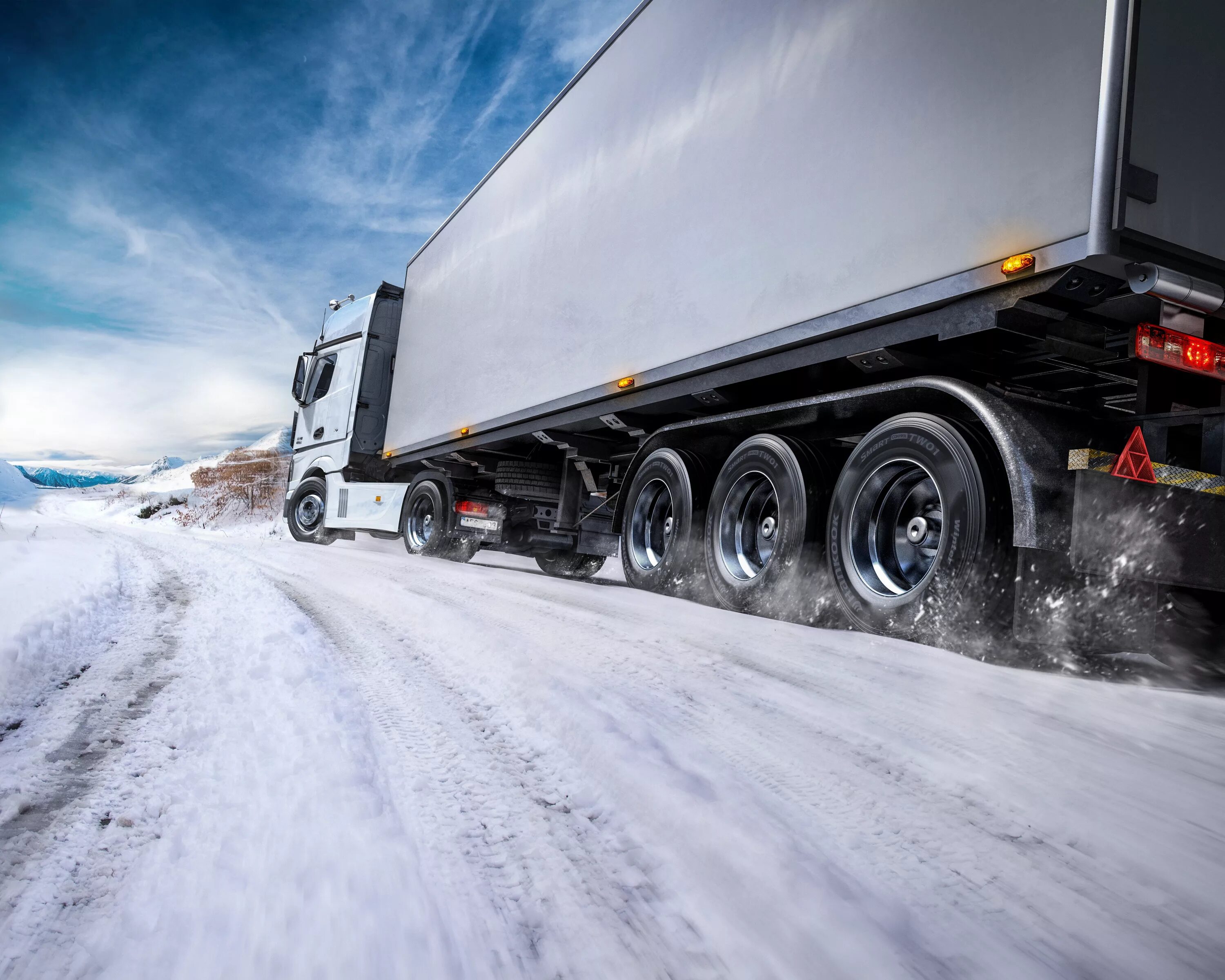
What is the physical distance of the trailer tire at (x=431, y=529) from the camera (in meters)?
9.48

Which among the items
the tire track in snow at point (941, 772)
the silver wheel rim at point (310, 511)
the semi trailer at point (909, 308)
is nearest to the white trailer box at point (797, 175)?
the semi trailer at point (909, 308)

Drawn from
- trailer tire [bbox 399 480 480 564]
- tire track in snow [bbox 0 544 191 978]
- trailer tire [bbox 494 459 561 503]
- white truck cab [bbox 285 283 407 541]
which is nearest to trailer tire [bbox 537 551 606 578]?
trailer tire [bbox 399 480 480 564]

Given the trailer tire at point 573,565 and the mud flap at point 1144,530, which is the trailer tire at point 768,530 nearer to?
the mud flap at point 1144,530

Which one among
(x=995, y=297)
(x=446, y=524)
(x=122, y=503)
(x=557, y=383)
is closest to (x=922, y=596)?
(x=995, y=297)

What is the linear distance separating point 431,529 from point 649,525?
492 cm

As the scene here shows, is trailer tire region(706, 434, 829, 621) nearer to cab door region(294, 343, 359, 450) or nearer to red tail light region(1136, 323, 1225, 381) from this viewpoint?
red tail light region(1136, 323, 1225, 381)

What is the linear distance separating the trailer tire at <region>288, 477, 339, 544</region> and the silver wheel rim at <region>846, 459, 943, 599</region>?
32.5ft

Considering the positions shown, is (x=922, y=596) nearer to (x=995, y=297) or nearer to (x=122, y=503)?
(x=995, y=297)

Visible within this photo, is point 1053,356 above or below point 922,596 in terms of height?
above

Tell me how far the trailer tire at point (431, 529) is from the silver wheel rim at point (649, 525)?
3.73 metres

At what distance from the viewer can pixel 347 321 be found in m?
11.5

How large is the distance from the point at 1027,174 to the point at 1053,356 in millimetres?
921

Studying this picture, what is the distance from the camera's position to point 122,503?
92.6ft

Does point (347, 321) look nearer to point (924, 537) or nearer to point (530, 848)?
point (924, 537)
